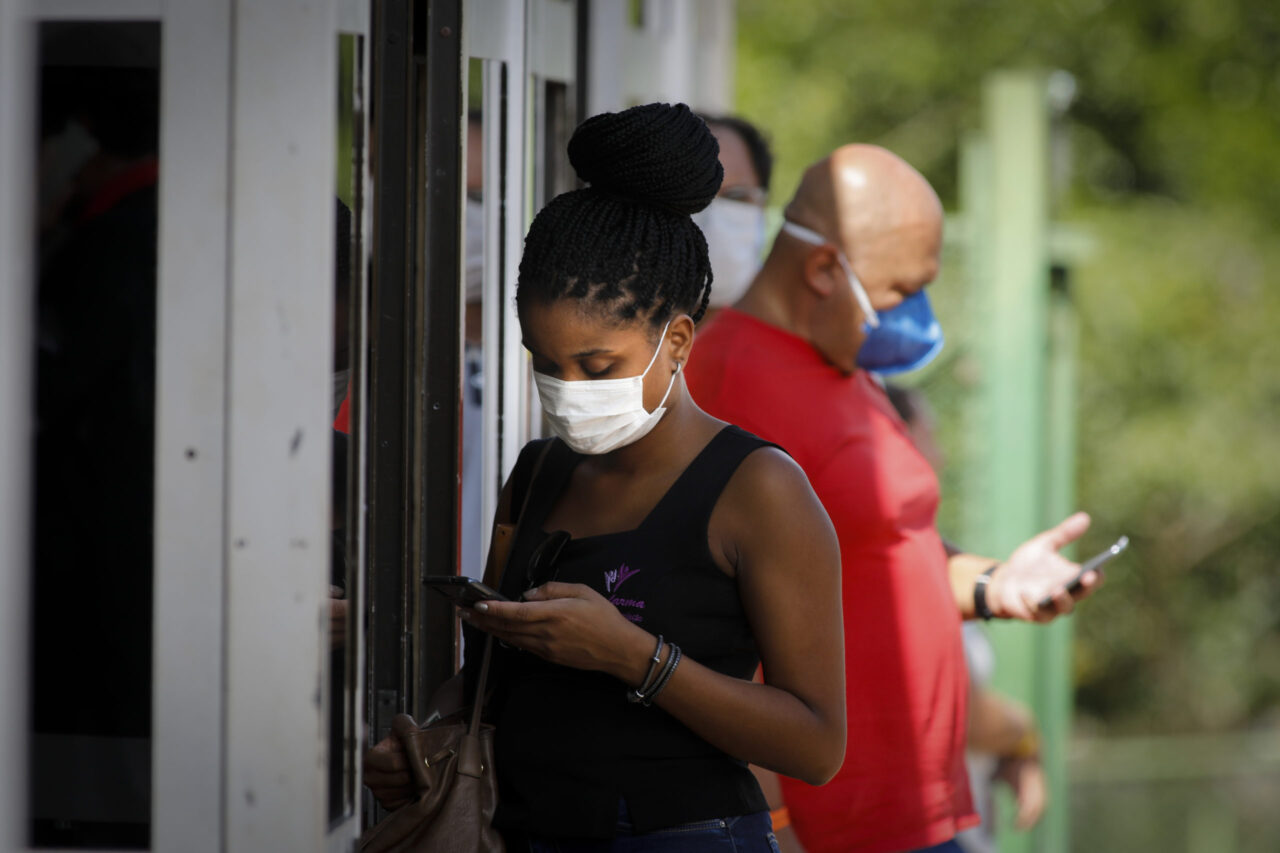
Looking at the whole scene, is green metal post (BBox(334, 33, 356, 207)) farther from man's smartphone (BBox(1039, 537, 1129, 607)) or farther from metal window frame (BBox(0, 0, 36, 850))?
man's smartphone (BBox(1039, 537, 1129, 607))

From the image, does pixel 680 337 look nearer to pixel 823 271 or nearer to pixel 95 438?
pixel 95 438

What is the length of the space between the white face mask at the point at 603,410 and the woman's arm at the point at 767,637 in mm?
152

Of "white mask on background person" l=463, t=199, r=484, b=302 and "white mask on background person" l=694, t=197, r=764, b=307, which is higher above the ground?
"white mask on background person" l=694, t=197, r=764, b=307

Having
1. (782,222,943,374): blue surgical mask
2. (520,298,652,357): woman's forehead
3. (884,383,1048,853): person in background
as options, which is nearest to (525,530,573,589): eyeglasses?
(520,298,652,357): woman's forehead

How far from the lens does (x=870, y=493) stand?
2.52m

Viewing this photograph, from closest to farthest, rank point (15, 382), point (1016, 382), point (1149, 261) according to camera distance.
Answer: point (15, 382), point (1016, 382), point (1149, 261)

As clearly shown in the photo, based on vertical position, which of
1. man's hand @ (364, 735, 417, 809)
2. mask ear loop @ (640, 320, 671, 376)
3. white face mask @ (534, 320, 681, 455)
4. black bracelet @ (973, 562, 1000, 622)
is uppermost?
mask ear loop @ (640, 320, 671, 376)

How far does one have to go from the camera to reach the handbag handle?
5.74 ft

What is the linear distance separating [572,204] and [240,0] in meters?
0.48

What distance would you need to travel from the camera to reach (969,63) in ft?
53.0

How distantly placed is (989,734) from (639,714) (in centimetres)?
278

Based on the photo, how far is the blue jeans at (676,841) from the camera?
1671 mm

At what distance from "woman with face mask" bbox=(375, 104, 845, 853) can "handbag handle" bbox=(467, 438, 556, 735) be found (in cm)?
3

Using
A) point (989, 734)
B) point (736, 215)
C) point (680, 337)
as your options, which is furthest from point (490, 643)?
point (989, 734)
